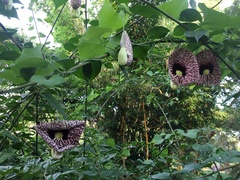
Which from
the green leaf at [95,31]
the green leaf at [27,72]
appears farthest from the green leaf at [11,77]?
the green leaf at [95,31]

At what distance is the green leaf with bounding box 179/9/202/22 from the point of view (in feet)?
1.63

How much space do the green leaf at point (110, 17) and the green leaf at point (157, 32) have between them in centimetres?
7

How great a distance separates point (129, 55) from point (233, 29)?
8.5 inches

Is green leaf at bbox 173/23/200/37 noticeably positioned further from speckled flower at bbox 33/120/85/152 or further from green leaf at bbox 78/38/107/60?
speckled flower at bbox 33/120/85/152

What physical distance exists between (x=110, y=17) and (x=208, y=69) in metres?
0.20

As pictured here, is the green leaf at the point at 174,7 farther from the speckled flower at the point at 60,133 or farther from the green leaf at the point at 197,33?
the speckled flower at the point at 60,133

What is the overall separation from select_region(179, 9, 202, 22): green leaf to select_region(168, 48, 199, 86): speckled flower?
0.05 metres

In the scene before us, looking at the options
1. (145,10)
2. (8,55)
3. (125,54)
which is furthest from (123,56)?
(8,55)

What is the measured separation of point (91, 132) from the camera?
3.14 ft

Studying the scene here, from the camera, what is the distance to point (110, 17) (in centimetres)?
50

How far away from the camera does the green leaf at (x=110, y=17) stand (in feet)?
1.62

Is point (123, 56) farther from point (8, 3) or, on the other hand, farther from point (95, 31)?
point (8, 3)

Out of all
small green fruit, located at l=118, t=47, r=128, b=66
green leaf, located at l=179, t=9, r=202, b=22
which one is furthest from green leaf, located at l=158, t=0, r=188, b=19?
small green fruit, located at l=118, t=47, r=128, b=66

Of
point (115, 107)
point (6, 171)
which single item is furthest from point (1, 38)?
point (115, 107)
